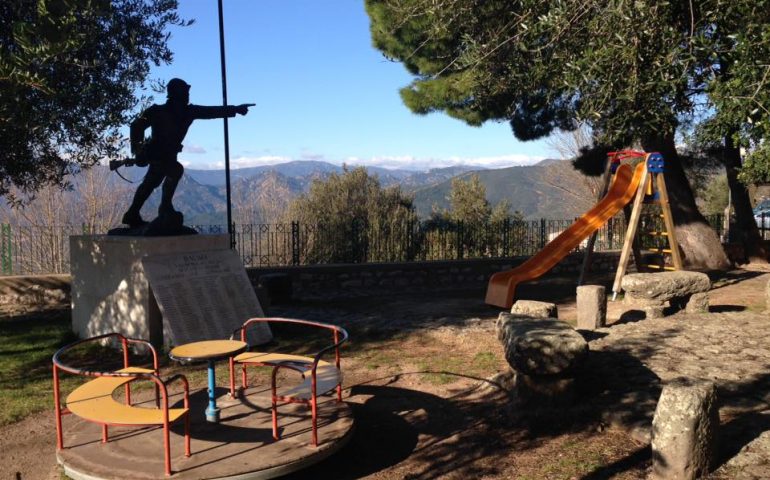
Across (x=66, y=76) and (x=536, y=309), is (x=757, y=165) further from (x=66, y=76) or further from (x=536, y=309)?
(x=66, y=76)

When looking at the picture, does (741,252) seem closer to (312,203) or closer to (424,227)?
(424,227)

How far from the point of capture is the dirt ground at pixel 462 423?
449cm

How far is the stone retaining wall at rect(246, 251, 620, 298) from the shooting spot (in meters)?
13.3

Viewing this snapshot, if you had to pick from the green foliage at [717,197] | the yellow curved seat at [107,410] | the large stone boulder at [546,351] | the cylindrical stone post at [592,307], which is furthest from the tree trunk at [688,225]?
the green foliage at [717,197]

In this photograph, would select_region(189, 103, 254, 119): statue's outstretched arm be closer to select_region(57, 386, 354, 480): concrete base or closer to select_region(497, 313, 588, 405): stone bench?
select_region(57, 386, 354, 480): concrete base

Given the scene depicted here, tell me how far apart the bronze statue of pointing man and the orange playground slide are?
533 centimetres

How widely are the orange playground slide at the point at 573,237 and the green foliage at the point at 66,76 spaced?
6.51 metres

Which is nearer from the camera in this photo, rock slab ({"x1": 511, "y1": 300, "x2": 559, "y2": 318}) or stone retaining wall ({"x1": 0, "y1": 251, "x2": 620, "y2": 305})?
rock slab ({"x1": 511, "y1": 300, "x2": 559, "y2": 318})

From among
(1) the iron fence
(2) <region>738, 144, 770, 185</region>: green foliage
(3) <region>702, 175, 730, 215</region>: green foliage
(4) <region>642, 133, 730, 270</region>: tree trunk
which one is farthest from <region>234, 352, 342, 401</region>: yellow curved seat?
(3) <region>702, 175, 730, 215</region>: green foliage

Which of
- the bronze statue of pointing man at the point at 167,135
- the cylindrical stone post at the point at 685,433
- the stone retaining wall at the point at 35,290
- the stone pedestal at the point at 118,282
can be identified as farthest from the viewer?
the stone retaining wall at the point at 35,290

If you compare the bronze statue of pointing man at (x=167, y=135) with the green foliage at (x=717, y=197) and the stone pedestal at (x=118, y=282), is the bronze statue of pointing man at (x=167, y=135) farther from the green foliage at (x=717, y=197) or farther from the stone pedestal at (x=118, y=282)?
the green foliage at (x=717, y=197)

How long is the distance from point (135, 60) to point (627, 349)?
7107mm

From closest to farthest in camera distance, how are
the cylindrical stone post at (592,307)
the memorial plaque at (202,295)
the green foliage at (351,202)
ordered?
the memorial plaque at (202,295)
the cylindrical stone post at (592,307)
the green foliage at (351,202)

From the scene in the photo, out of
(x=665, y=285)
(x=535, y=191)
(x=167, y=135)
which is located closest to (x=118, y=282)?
(x=167, y=135)
